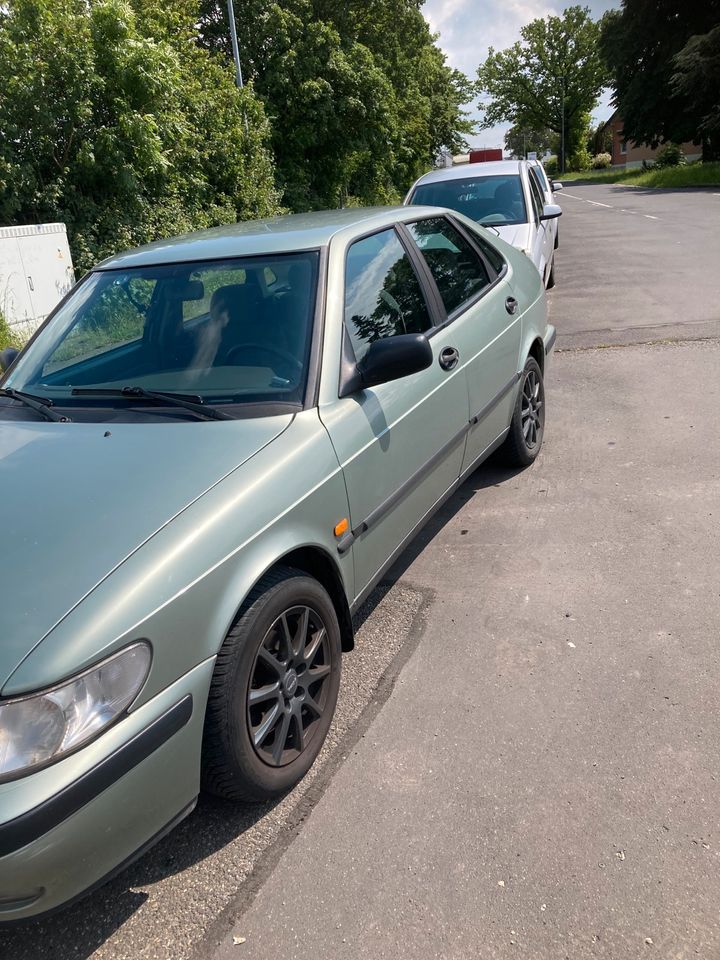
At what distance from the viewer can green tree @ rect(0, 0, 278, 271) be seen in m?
11.2

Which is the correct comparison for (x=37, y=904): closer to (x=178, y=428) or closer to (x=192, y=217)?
(x=178, y=428)

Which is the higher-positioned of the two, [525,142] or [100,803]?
[525,142]

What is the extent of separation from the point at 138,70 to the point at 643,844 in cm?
1250

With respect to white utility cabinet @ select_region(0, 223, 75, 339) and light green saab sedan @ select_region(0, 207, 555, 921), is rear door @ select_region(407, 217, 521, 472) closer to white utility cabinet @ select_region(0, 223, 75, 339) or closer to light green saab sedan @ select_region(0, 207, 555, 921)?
light green saab sedan @ select_region(0, 207, 555, 921)

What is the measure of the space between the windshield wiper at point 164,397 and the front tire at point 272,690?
2.04ft

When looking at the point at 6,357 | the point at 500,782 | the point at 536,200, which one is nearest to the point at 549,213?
the point at 536,200

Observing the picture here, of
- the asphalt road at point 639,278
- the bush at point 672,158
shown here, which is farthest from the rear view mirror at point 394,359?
the bush at point 672,158

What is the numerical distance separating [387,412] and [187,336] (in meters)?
0.84

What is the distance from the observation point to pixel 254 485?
93.7 inches

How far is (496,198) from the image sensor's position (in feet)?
29.9

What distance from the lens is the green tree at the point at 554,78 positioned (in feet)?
276

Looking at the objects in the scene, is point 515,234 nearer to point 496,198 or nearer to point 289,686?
point 496,198

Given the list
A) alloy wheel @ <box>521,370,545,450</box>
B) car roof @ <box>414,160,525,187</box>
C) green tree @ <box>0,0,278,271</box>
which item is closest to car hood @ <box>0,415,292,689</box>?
alloy wheel @ <box>521,370,545,450</box>

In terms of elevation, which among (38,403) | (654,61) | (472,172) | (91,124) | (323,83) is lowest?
(38,403)
